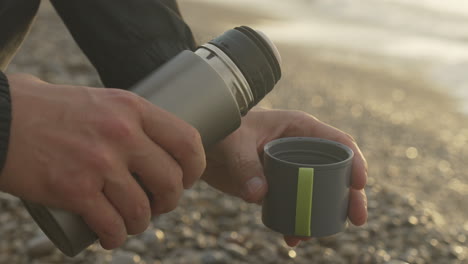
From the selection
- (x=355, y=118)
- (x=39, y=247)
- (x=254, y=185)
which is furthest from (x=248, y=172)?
(x=355, y=118)

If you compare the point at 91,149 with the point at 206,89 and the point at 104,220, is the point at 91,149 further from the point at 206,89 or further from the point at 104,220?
the point at 206,89

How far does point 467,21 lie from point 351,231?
5.86 meters

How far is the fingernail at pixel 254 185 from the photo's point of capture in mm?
1427

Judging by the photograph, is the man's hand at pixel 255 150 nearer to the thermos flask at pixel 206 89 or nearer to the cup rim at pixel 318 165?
the cup rim at pixel 318 165

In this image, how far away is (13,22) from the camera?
1536 mm

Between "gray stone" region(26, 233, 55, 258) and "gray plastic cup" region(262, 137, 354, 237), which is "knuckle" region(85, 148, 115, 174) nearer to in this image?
"gray plastic cup" region(262, 137, 354, 237)

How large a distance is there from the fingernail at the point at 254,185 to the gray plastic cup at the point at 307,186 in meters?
0.03

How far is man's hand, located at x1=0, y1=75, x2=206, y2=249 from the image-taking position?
1008 millimetres

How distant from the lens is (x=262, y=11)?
26.1 ft

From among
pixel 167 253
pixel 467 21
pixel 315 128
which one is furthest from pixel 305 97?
pixel 467 21

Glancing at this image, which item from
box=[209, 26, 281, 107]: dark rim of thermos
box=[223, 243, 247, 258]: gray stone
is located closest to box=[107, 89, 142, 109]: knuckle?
box=[209, 26, 281, 107]: dark rim of thermos

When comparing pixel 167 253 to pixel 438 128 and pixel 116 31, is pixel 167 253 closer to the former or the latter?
pixel 116 31

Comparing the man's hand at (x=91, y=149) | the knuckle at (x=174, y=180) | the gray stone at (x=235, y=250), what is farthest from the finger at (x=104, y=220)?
the gray stone at (x=235, y=250)

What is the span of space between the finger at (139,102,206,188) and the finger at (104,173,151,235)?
9 centimetres
